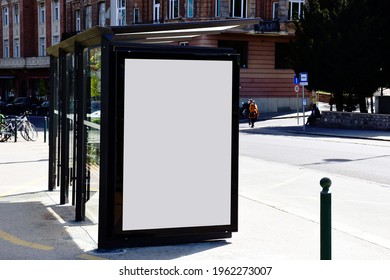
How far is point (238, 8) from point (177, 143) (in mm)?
41814

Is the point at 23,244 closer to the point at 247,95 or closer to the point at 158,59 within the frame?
the point at 158,59

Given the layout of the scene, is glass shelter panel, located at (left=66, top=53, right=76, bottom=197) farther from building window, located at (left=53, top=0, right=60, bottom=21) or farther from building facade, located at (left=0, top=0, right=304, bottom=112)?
building window, located at (left=53, top=0, right=60, bottom=21)

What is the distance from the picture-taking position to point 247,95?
4791cm

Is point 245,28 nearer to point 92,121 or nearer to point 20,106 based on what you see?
point 20,106

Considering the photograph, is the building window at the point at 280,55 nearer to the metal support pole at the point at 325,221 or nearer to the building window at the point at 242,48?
the building window at the point at 242,48

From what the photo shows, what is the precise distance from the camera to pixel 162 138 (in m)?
7.26

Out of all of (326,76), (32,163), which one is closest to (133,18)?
(326,76)

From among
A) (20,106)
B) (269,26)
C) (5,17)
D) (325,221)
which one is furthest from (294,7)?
(325,221)

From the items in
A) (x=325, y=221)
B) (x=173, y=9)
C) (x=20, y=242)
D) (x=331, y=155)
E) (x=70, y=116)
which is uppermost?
(x=173, y=9)

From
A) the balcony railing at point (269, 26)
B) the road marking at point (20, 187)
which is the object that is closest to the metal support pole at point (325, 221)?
the road marking at point (20, 187)

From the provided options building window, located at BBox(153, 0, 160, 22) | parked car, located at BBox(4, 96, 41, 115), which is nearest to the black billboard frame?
building window, located at BBox(153, 0, 160, 22)

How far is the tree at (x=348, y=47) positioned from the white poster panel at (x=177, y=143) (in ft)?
97.0

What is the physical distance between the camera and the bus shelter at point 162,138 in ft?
23.0

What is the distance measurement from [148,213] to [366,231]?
2.90 m
